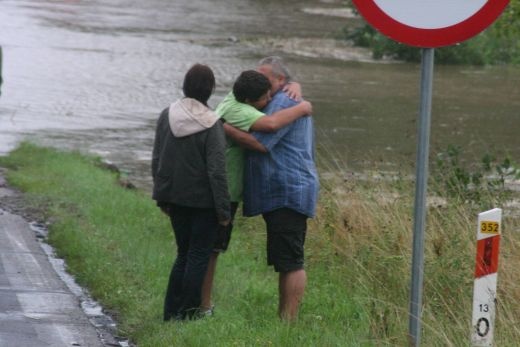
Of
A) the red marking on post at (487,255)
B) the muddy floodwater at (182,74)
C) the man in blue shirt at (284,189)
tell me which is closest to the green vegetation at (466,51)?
the muddy floodwater at (182,74)

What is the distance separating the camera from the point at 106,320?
26.9 ft

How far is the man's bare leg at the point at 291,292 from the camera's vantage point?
7.74 meters

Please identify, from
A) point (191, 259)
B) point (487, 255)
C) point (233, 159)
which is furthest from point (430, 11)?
point (191, 259)

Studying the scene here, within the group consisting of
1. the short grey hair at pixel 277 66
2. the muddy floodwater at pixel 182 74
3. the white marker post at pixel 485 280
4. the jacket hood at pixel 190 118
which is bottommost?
the muddy floodwater at pixel 182 74

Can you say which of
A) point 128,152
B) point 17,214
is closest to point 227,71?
point 128,152

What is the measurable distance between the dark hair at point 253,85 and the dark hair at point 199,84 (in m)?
0.18

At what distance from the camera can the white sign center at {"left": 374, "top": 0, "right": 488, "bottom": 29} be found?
5.29 meters

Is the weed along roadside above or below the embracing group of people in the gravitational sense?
below

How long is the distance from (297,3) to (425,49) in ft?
147

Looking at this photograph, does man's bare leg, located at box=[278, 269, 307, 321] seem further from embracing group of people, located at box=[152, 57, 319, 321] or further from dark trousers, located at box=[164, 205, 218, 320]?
dark trousers, located at box=[164, 205, 218, 320]

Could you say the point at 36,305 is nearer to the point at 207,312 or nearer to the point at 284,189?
the point at 207,312

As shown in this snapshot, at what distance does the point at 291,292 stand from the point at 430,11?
2831mm

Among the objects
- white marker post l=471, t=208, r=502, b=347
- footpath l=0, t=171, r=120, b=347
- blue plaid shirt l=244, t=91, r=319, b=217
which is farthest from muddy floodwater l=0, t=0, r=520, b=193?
white marker post l=471, t=208, r=502, b=347

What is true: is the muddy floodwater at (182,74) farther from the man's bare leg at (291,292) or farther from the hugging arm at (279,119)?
the hugging arm at (279,119)
